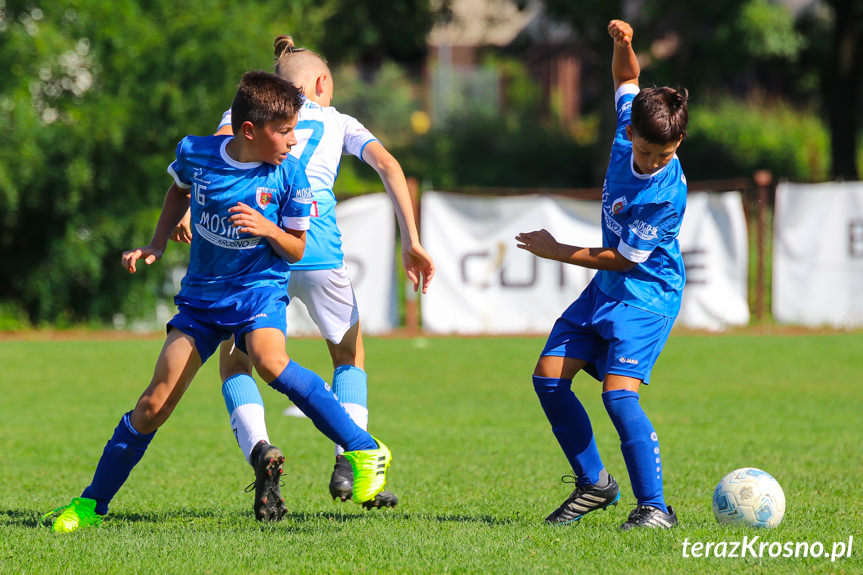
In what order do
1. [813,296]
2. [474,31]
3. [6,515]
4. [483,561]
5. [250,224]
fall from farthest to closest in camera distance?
[474,31] → [813,296] → [6,515] → [250,224] → [483,561]

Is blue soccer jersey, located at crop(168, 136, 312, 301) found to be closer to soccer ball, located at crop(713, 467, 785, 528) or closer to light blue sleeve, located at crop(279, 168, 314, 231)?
light blue sleeve, located at crop(279, 168, 314, 231)

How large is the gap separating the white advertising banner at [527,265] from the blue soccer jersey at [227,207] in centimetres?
1015

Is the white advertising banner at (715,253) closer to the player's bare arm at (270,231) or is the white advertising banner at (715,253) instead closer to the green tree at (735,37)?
the green tree at (735,37)

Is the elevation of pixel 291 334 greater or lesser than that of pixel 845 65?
lesser

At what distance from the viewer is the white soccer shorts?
16.5 feet

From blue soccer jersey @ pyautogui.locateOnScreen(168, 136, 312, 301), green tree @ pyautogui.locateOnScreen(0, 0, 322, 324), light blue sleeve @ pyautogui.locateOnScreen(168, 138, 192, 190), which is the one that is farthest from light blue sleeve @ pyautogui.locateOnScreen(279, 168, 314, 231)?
green tree @ pyautogui.locateOnScreen(0, 0, 322, 324)

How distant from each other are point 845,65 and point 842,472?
63.9 ft

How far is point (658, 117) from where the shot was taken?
Result: 4.34 metres

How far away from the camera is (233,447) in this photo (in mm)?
7059

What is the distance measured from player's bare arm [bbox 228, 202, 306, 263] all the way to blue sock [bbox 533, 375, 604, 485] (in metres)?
1.16

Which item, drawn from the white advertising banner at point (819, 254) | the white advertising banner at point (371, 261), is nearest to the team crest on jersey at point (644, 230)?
the white advertising banner at point (371, 261)

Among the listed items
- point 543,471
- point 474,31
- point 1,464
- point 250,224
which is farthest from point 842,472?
point 474,31

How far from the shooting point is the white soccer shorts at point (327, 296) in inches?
198

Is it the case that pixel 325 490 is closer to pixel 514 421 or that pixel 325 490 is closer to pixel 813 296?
pixel 514 421
